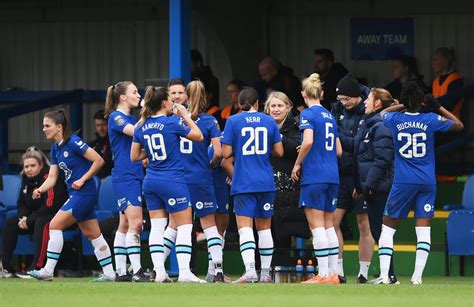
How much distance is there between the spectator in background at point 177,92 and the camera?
15898 millimetres

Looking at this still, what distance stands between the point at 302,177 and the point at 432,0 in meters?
6.83

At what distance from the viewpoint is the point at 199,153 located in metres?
15.8

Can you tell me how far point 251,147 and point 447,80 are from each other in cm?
524

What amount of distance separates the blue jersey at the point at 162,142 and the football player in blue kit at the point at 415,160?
2.03 m

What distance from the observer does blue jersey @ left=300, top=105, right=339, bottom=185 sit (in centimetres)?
1518

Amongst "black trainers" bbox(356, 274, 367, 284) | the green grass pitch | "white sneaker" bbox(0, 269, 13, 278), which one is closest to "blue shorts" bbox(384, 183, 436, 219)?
the green grass pitch

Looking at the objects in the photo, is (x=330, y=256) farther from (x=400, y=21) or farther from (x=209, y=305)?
(x=400, y=21)

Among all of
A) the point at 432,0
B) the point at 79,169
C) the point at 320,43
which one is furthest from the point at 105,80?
the point at 79,169

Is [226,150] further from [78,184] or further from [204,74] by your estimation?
[204,74]

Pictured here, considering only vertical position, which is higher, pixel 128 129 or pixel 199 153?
pixel 128 129

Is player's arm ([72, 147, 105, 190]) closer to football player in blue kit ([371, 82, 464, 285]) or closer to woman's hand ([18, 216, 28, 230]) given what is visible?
woman's hand ([18, 216, 28, 230])

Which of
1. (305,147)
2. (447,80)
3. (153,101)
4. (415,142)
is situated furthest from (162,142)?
(447,80)

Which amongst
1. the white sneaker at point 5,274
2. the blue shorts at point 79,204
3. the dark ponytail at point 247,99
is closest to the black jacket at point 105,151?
the white sneaker at point 5,274

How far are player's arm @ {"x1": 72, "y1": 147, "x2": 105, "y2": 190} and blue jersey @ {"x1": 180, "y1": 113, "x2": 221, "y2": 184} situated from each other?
878 mm
